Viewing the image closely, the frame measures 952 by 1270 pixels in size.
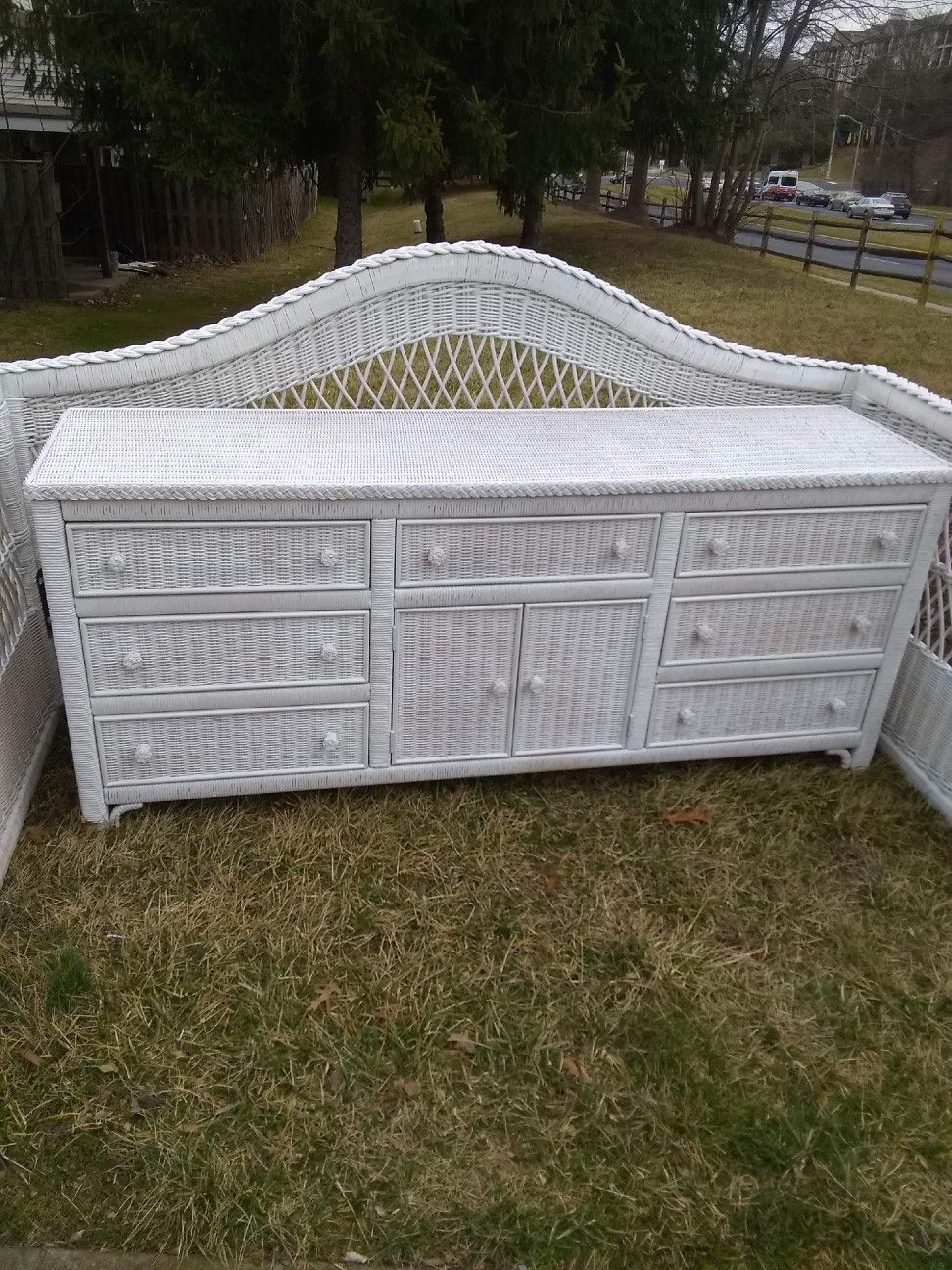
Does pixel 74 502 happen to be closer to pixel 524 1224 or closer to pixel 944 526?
pixel 524 1224

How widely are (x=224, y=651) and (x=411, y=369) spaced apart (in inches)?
42.4

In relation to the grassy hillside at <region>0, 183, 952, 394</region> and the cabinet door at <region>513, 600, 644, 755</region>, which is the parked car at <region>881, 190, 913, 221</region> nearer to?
the grassy hillside at <region>0, 183, 952, 394</region>

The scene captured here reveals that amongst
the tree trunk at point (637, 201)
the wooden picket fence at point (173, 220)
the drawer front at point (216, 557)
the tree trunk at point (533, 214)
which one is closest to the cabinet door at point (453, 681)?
the drawer front at point (216, 557)

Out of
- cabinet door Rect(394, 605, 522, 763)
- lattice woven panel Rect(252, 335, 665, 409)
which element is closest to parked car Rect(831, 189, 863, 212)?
lattice woven panel Rect(252, 335, 665, 409)

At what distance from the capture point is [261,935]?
235 cm

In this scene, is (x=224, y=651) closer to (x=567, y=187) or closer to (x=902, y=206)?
(x=567, y=187)

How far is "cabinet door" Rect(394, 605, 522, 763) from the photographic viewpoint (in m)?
2.58

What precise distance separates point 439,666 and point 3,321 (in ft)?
26.9

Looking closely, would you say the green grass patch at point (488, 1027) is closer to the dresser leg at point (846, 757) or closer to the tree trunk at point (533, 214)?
the dresser leg at point (846, 757)

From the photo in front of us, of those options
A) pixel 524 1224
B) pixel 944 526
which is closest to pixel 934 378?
pixel 944 526

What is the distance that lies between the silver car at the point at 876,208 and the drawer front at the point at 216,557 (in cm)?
3105

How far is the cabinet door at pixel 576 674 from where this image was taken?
2.65m

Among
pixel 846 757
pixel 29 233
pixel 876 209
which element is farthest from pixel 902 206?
pixel 846 757

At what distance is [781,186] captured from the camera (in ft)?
116
